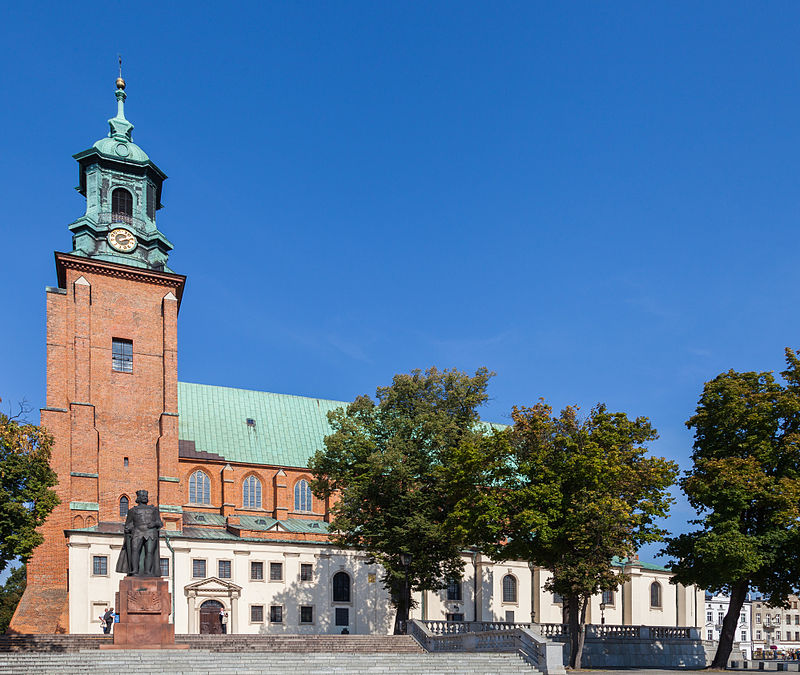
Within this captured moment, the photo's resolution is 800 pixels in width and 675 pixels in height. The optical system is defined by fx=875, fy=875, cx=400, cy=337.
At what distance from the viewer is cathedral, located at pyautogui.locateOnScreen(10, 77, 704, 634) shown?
1998 inches

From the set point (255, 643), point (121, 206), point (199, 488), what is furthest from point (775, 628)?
point (255, 643)

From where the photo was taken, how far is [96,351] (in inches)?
2169

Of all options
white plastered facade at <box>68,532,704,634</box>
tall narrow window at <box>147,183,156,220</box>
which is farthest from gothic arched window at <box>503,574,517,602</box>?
tall narrow window at <box>147,183,156,220</box>

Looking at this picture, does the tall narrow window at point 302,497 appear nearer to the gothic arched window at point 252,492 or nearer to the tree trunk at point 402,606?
the gothic arched window at point 252,492

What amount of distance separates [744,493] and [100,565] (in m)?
34.4

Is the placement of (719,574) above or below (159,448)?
below

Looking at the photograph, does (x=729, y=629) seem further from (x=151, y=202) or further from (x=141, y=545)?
(x=151, y=202)

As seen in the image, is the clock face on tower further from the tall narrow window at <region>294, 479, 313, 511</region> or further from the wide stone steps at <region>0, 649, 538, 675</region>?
the wide stone steps at <region>0, 649, 538, 675</region>

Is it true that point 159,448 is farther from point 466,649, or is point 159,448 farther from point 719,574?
point 719,574

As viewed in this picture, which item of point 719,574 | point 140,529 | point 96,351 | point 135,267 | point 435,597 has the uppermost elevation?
point 135,267

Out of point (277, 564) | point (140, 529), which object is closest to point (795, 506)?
point (140, 529)

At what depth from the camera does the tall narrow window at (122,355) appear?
184 feet

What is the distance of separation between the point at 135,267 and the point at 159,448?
11.8 m

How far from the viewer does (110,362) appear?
55438 mm
